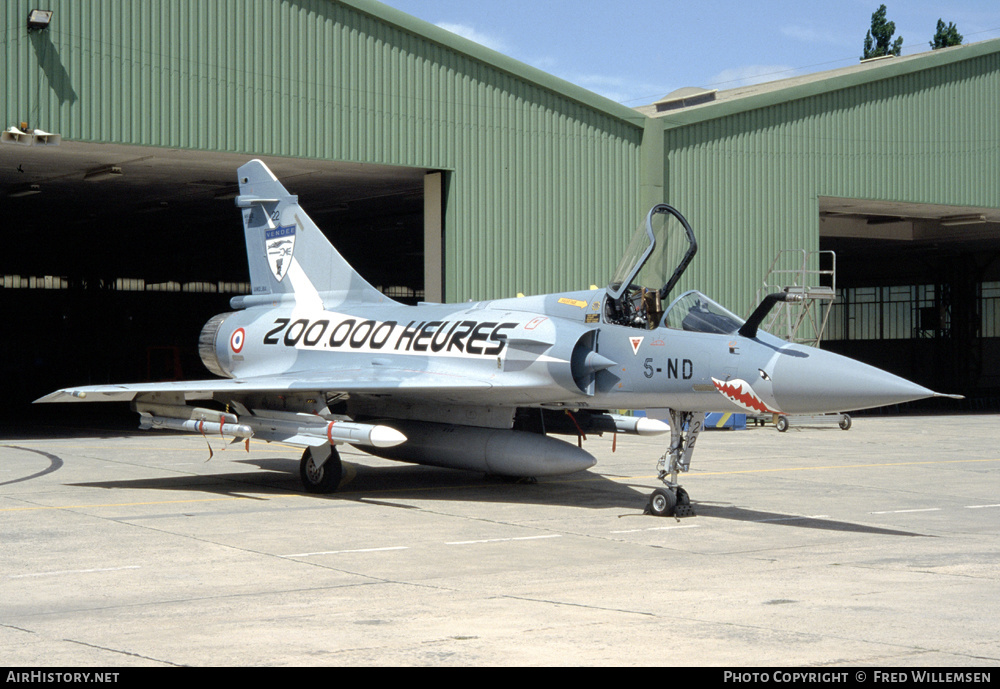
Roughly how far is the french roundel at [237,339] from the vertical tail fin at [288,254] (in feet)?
2.66

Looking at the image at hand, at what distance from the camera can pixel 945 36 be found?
68.8m

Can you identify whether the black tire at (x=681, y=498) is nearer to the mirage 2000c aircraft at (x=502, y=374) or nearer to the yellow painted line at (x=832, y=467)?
the mirage 2000c aircraft at (x=502, y=374)

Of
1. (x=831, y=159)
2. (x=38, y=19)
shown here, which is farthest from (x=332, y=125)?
(x=831, y=159)

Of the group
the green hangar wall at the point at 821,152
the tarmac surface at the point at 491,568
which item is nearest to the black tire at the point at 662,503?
the tarmac surface at the point at 491,568

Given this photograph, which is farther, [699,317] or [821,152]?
[821,152]

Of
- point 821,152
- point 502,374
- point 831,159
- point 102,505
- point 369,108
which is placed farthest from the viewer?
point 831,159

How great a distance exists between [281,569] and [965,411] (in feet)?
108

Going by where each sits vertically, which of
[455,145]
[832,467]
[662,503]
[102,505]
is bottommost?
[832,467]

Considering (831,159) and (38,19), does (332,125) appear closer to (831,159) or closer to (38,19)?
(38,19)

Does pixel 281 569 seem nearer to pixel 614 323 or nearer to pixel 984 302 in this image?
pixel 614 323

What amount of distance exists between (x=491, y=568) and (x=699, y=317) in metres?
4.00

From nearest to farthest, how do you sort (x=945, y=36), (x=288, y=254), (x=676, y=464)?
(x=676, y=464)
(x=288, y=254)
(x=945, y=36)

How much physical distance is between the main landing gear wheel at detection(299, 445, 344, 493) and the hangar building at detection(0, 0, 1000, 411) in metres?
8.70

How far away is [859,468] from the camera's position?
648 inches
